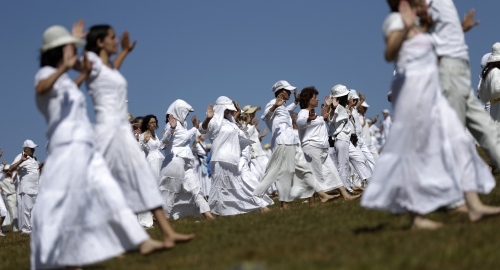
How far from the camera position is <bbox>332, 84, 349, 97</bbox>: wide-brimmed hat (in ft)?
53.1

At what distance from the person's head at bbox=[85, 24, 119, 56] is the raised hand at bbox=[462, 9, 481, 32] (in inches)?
148

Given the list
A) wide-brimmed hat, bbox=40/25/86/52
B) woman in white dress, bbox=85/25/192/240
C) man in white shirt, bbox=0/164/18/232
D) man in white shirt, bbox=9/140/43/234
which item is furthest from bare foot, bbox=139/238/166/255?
man in white shirt, bbox=0/164/18/232

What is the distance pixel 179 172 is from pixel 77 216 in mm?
8274

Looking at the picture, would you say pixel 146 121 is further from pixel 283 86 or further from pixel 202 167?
pixel 202 167

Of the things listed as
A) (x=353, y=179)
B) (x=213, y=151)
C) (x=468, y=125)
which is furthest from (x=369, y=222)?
(x=353, y=179)

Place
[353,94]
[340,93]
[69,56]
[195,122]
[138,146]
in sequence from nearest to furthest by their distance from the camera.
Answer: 1. [69,56]
2. [138,146]
3. [195,122]
4. [340,93]
5. [353,94]

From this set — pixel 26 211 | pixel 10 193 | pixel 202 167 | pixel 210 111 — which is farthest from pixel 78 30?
pixel 202 167

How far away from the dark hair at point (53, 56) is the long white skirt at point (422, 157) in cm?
299

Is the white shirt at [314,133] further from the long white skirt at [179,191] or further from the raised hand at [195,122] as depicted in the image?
the long white skirt at [179,191]

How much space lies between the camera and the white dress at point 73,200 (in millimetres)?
6531

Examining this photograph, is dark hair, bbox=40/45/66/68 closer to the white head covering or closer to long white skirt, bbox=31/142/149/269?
long white skirt, bbox=31/142/149/269

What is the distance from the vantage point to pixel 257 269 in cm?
455

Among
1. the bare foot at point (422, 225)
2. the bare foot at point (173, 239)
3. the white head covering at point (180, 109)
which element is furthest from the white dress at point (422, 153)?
the white head covering at point (180, 109)

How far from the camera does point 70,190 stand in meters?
6.60
